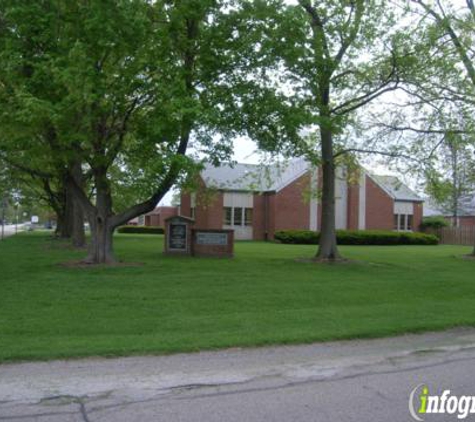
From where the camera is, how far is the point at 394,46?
18828 mm

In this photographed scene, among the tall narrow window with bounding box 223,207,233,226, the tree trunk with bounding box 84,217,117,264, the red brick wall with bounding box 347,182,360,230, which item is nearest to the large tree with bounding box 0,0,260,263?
the tree trunk with bounding box 84,217,117,264

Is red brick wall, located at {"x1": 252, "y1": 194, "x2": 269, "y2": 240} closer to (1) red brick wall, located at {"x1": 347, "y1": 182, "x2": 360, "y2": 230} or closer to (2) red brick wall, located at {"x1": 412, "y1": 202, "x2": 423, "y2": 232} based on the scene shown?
(1) red brick wall, located at {"x1": 347, "y1": 182, "x2": 360, "y2": 230}

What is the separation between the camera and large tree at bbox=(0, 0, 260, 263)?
13094 millimetres

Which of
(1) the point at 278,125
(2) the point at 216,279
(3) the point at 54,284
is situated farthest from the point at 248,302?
(1) the point at 278,125

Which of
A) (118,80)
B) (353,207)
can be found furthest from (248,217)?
(118,80)

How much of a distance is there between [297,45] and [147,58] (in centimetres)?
450

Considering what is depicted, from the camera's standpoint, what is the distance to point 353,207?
41.7 meters

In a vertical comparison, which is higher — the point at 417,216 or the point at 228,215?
the point at 417,216

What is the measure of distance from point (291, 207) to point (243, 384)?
111 feet

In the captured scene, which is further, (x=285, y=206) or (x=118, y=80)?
(x=285, y=206)

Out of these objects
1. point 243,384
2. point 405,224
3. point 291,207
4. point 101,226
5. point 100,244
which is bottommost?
point 243,384

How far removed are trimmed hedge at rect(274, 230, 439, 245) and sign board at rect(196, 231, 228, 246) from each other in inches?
569

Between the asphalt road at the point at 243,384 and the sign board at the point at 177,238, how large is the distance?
14.3 metres

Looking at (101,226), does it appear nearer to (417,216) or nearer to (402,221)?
(402,221)
